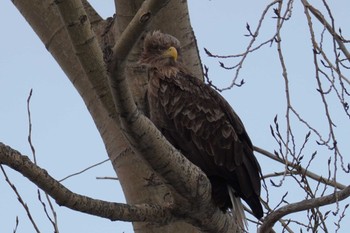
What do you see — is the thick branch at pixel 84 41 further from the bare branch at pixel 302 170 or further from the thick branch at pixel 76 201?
the bare branch at pixel 302 170

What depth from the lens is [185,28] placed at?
4.74m

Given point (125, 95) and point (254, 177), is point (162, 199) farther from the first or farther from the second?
point (125, 95)

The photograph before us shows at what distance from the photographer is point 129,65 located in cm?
492

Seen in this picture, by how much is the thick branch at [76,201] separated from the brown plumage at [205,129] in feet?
2.76

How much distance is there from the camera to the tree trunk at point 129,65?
434 centimetres

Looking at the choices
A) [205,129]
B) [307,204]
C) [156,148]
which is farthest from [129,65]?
[307,204]

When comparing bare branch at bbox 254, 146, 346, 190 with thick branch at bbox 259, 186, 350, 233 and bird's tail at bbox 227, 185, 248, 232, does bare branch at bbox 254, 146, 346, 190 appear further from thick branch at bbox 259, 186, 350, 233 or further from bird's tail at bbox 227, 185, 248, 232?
thick branch at bbox 259, 186, 350, 233

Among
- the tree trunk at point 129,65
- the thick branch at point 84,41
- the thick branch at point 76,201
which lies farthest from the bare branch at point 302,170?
the thick branch at point 84,41

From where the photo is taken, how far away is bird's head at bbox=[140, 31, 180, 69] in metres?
4.96

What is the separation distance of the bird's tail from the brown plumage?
0.02 meters

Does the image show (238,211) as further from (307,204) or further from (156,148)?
(156,148)

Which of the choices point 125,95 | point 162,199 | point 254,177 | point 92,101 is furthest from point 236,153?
point 125,95

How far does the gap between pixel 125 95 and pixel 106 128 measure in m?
1.30

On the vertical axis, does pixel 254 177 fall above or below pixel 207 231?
above
